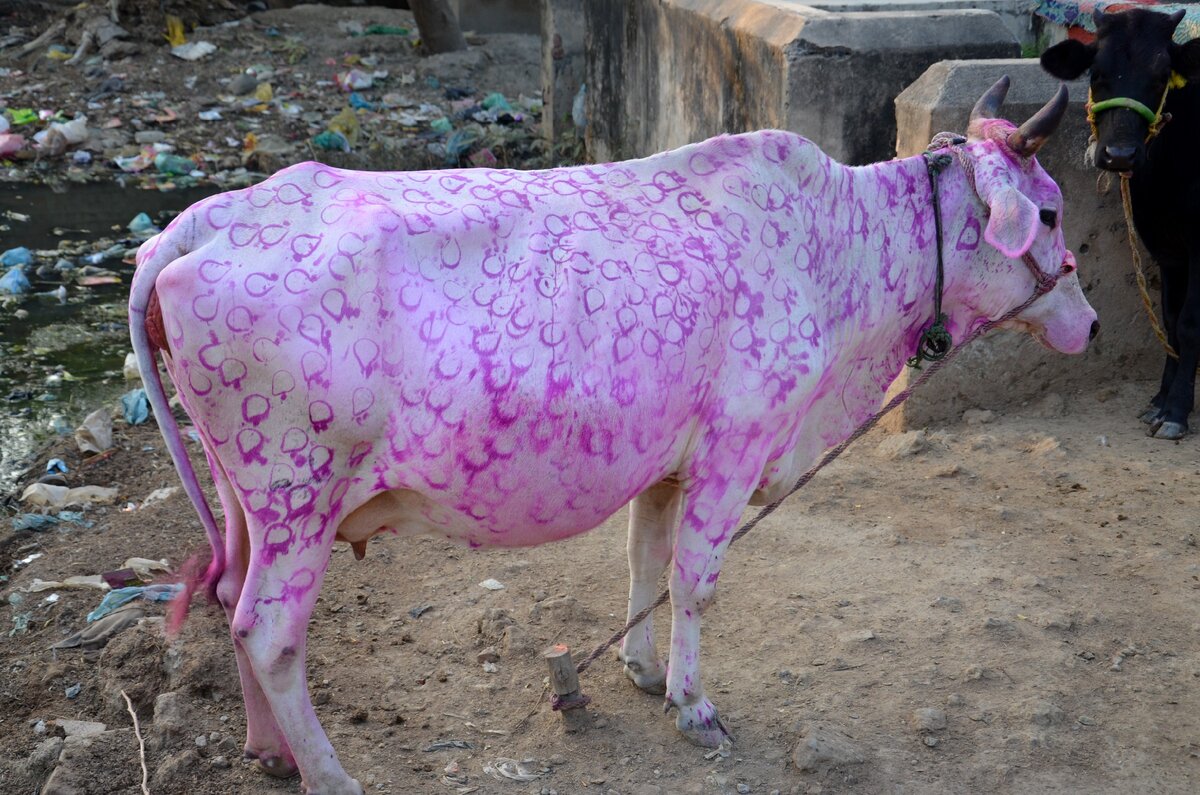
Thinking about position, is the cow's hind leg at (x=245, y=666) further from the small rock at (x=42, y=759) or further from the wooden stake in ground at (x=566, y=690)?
the wooden stake in ground at (x=566, y=690)

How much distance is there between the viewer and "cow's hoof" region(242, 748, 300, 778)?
3.12 meters

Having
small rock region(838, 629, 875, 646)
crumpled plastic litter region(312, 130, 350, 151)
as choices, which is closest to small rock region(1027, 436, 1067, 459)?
small rock region(838, 629, 875, 646)

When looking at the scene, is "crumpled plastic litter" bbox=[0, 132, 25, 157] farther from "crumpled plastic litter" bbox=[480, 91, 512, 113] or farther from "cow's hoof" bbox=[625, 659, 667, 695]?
"cow's hoof" bbox=[625, 659, 667, 695]

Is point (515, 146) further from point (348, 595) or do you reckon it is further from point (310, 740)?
point (310, 740)

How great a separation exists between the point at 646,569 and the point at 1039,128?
1630 millimetres

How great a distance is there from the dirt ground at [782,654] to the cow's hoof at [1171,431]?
133mm

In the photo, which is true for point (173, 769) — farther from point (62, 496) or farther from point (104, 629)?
point (62, 496)

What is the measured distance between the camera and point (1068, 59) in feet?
16.1

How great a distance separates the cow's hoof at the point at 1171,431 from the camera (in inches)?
203

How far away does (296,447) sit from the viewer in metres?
2.66

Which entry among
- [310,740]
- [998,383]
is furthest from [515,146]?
[310,740]

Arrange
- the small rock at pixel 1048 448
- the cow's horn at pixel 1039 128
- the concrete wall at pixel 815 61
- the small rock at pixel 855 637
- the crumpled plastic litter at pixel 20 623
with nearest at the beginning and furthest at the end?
the cow's horn at pixel 1039 128 → the small rock at pixel 855 637 → the crumpled plastic litter at pixel 20 623 → the small rock at pixel 1048 448 → the concrete wall at pixel 815 61

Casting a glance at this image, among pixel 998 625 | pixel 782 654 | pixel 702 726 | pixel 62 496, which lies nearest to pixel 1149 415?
pixel 998 625

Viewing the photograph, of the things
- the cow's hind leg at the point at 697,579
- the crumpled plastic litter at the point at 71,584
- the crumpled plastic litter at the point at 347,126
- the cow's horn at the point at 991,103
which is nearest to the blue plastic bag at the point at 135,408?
the crumpled plastic litter at the point at 71,584
